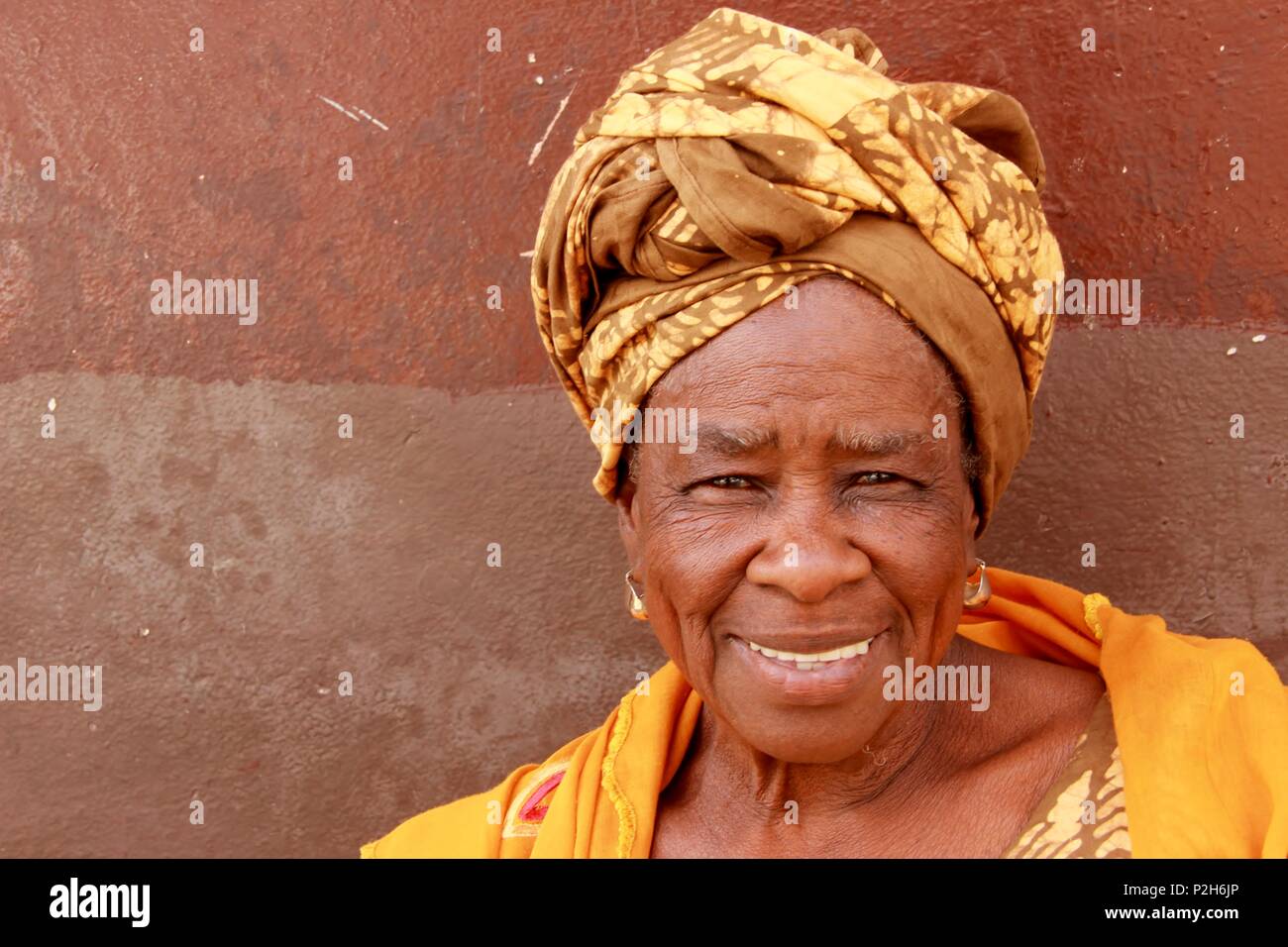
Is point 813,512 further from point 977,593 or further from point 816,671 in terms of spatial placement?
point 977,593

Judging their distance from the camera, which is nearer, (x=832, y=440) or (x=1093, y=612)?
(x=832, y=440)

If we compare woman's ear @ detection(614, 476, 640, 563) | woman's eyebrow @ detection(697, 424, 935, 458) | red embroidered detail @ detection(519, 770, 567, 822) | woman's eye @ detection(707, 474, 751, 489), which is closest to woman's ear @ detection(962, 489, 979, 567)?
woman's eyebrow @ detection(697, 424, 935, 458)

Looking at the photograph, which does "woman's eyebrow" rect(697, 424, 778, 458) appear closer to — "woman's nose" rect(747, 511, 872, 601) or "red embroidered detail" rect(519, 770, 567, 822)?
"woman's nose" rect(747, 511, 872, 601)

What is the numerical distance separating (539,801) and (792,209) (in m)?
1.28

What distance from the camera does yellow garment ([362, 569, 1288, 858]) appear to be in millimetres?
2207

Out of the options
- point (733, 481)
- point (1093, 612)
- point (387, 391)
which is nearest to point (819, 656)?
point (733, 481)

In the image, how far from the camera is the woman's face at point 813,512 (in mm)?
2223

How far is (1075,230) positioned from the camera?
314 centimetres

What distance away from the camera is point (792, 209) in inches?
86.4

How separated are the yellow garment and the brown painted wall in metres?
0.57

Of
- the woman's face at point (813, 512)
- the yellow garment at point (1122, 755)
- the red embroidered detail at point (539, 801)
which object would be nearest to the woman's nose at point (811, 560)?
the woman's face at point (813, 512)

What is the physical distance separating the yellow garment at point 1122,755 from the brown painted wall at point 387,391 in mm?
570

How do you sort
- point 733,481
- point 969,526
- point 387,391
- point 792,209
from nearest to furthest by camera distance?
point 792,209 → point 733,481 → point 969,526 → point 387,391
